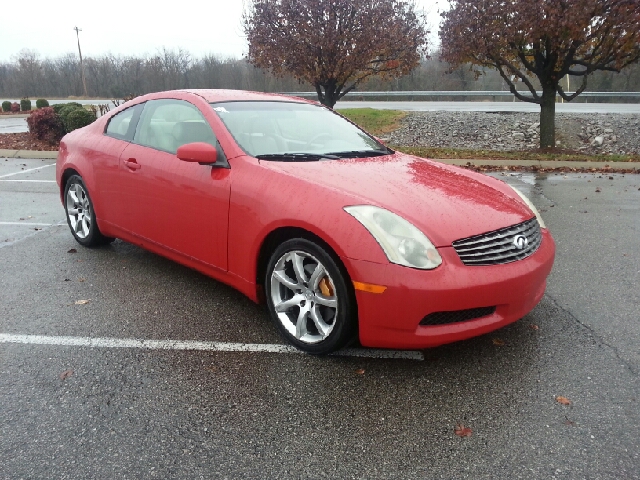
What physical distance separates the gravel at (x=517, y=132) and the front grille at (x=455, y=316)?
14363 millimetres

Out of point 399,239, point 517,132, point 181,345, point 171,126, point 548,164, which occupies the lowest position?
point 181,345

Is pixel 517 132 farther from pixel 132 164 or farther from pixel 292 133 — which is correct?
pixel 132 164

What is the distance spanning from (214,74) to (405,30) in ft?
123

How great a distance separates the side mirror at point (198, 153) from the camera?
3367mm

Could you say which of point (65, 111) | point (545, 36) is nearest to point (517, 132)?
point (545, 36)

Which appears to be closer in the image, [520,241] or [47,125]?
[520,241]

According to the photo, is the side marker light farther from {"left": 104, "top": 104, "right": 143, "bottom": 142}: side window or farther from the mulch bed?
the mulch bed

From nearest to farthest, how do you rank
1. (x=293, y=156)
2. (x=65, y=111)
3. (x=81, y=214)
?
(x=293, y=156) < (x=81, y=214) < (x=65, y=111)

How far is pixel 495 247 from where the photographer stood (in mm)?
2791

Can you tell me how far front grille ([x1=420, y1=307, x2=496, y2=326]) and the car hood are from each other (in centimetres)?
36

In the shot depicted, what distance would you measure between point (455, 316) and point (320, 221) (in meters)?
0.87

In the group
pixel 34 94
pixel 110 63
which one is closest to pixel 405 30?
pixel 110 63

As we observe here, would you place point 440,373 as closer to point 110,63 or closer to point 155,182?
point 155,182

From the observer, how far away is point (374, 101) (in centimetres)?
3322
